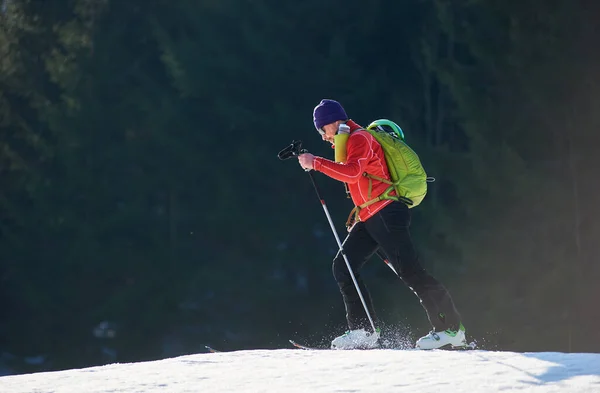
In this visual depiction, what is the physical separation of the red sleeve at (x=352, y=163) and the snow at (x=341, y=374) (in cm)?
107

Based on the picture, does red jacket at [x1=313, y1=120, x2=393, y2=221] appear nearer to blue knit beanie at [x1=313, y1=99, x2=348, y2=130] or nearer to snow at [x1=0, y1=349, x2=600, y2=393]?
blue knit beanie at [x1=313, y1=99, x2=348, y2=130]

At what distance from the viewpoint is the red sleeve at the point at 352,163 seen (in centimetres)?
627

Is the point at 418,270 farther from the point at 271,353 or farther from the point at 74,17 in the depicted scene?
the point at 74,17

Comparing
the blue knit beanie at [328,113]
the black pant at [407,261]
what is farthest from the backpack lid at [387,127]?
the black pant at [407,261]

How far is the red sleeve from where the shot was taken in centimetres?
627

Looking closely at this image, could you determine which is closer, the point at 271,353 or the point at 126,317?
the point at 271,353

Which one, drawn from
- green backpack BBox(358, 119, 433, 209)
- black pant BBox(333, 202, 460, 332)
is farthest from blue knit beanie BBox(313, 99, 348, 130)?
black pant BBox(333, 202, 460, 332)

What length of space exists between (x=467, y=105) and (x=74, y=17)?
10.3 m

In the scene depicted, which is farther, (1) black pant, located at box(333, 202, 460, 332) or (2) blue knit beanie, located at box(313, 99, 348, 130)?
(2) blue knit beanie, located at box(313, 99, 348, 130)

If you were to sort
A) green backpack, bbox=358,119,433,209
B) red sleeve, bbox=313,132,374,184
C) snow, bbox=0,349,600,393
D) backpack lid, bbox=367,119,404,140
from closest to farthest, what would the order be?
snow, bbox=0,349,600,393
red sleeve, bbox=313,132,374,184
green backpack, bbox=358,119,433,209
backpack lid, bbox=367,119,404,140

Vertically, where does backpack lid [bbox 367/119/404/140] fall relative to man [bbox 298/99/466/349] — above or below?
above

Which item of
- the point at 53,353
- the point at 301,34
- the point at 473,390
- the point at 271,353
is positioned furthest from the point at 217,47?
the point at 473,390

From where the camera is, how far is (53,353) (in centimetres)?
2361

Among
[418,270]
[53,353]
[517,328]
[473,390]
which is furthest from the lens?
[53,353]
